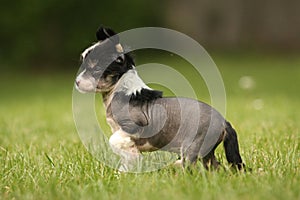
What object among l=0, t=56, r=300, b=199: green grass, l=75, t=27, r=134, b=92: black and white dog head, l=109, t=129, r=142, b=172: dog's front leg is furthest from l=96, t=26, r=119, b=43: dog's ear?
l=0, t=56, r=300, b=199: green grass

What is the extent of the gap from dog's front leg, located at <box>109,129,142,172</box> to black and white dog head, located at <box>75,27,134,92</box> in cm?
33

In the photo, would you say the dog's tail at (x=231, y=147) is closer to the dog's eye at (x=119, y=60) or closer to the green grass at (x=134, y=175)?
the green grass at (x=134, y=175)

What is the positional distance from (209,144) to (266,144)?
1263mm

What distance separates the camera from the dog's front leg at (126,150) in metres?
3.34

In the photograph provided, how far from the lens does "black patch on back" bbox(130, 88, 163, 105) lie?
11.1 feet

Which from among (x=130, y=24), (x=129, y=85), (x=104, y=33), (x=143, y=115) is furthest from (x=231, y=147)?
(x=130, y=24)

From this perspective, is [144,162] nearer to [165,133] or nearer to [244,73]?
[165,133]

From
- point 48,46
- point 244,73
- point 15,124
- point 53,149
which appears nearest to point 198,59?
point 244,73

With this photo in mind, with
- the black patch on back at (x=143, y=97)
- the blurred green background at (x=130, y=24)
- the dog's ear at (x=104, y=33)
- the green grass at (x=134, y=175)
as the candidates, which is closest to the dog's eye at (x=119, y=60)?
the dog's ear at (x=104, y=33)

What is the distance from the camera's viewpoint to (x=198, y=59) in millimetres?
17000

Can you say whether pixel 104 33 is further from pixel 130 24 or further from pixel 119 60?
pixel 130 24

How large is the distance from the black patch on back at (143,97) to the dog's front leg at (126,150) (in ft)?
0.68

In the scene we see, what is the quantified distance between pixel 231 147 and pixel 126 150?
0.65m

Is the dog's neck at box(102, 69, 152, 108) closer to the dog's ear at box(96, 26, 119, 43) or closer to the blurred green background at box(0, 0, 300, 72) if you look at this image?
the dog's ear at box(96, 26, 119, 43)
